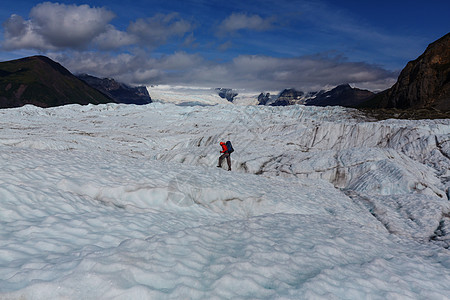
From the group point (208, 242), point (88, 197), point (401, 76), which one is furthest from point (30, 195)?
point (401, 76)

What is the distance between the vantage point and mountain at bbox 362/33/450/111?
403 feet

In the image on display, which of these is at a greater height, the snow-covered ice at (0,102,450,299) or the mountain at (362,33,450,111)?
the mountain at (362,33,450,111)

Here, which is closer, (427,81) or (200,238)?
(200,238)

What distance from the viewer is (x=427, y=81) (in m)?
A: 127

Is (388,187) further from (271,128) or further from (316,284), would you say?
(271,128)

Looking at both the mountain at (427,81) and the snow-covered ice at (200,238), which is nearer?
the snow-covered ice at (200,238)

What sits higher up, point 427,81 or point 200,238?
point 427,81

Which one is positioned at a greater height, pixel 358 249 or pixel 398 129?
pixel 398 129

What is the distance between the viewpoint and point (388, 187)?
21906mm

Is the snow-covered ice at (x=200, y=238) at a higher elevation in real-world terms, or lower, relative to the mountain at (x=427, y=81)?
lower

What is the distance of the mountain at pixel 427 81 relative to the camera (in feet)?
403

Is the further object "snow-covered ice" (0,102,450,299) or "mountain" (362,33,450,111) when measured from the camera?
"mountain" (362,33,450,111)

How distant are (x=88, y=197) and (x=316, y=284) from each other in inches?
312

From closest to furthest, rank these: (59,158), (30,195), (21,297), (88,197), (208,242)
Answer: (21,297) → (208,242) → (30,195) → (88,197) → (59,158)
